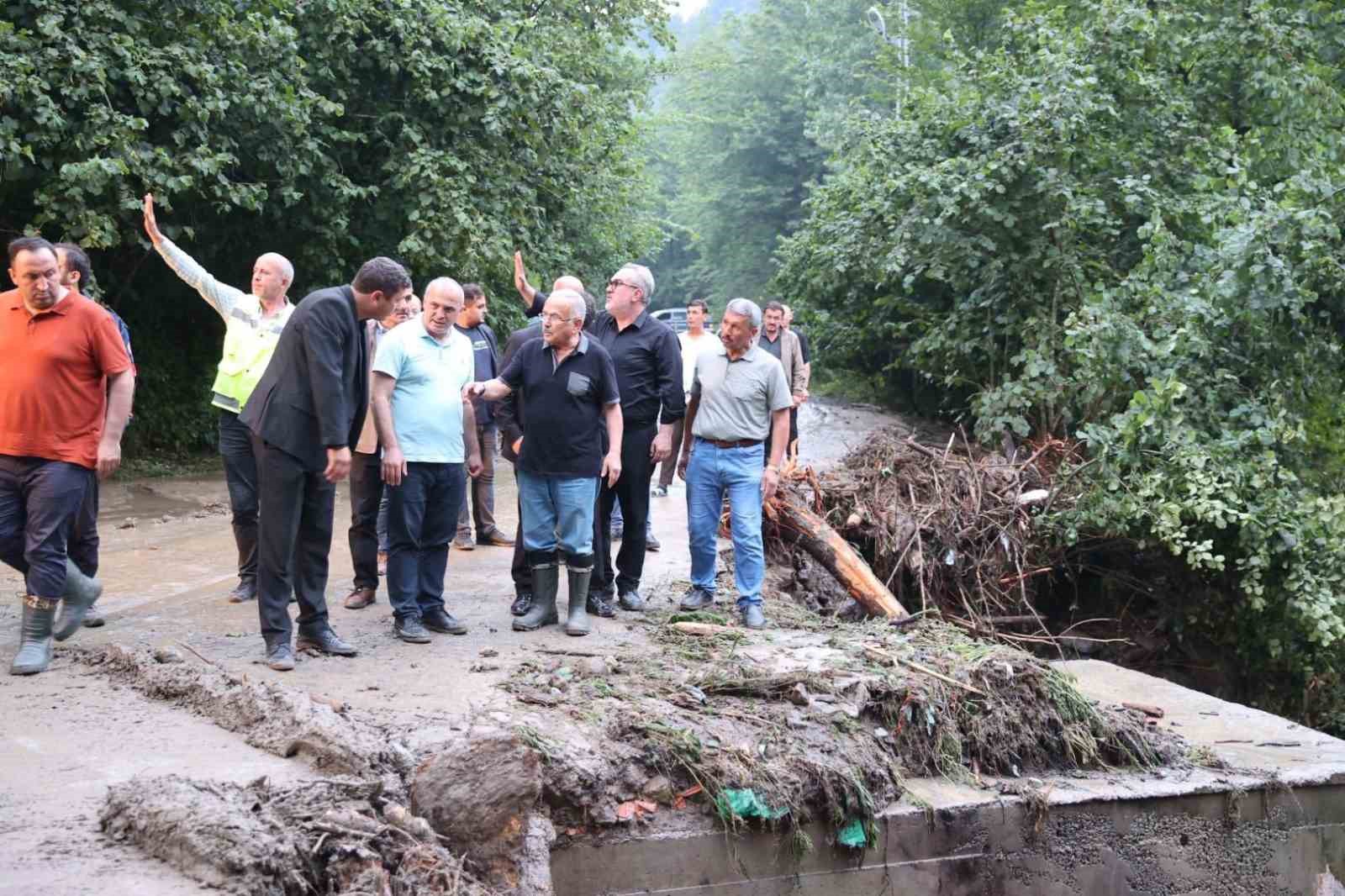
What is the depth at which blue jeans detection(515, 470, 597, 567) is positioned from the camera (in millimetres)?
7137

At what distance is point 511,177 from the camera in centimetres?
1589

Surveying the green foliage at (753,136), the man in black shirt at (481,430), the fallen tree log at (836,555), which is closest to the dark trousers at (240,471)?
the man in black shirt at (481,430)

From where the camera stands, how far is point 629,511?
25.5ft

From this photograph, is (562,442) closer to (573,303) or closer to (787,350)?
(573,303)

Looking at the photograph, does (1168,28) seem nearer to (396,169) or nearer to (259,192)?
(396,169)

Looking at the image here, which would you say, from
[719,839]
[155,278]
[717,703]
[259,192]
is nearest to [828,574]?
[717,703]

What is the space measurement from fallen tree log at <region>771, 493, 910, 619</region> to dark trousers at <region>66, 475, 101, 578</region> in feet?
16.7

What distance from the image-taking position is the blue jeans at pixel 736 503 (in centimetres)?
778

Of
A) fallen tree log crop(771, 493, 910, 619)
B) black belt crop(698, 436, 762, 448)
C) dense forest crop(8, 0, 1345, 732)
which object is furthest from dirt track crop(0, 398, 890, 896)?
dense forest crop(8, 0, 1345, 732)

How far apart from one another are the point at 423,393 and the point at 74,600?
201cm

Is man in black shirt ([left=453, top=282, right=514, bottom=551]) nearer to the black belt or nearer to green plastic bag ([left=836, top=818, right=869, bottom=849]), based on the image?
the black belt

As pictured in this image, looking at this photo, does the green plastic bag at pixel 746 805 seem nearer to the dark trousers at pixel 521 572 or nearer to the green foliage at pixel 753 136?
the dark trousers at pixel 521 572

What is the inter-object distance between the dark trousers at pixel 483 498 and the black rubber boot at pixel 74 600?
11.8 feet

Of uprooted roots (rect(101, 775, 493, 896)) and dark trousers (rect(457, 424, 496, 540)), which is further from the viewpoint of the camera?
dark trousers (rect(457, 424, 496, 540))
